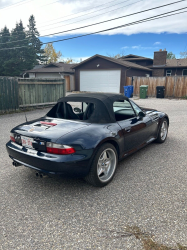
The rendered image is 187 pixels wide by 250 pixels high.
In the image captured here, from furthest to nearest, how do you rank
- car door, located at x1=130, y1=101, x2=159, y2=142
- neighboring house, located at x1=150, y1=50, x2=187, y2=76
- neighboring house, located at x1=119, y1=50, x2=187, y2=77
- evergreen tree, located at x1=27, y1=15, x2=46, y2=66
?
evergreen tree, located at x1=27, y1=15, x2=46, y2=66 < neighboring house, located at x1=150, y1=50, x2=187, y2=76 < neighboring house, located at x1=119, y1=50, x2=187, y2=77 < car door, located at x1=130, y1=101, x2=159, y2=142

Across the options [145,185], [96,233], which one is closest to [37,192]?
[96,233]

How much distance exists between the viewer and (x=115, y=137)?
3211 mm

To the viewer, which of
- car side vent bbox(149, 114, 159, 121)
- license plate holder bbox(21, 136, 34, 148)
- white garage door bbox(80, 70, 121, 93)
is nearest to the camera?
license plate holder bbox(21, 136, 34, 148)

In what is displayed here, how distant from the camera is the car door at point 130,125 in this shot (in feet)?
11.7

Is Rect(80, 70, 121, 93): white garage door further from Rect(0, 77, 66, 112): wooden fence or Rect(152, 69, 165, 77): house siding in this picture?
Rect(0, 77, 66, 112): wooden fence

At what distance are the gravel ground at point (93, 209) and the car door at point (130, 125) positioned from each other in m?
0.49

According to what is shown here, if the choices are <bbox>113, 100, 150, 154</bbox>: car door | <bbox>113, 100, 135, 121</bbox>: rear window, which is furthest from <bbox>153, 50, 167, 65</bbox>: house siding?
<bbox>113, 100, 135, 121</bbox>: rear window

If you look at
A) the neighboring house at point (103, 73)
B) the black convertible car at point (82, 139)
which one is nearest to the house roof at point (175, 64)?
the neighboring house at point (103, 73)

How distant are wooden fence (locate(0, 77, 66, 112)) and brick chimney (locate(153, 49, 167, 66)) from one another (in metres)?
21.1

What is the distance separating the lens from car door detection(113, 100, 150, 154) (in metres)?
3.56

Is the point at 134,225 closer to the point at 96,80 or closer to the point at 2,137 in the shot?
the point at 2,137

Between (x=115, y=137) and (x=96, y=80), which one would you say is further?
(x=96, y=80)

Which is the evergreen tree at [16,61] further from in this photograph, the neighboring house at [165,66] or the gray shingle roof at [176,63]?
the gray shingle roof at [176,63]

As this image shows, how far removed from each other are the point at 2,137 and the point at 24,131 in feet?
10.6
